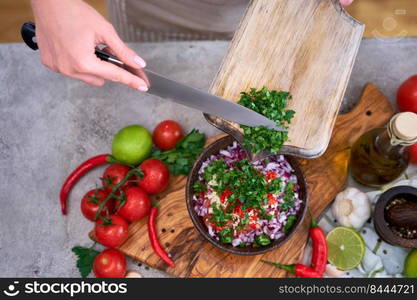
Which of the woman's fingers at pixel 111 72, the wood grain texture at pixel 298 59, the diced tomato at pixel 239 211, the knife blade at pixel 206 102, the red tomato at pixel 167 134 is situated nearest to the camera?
the woman's fingers at pixel 111 72

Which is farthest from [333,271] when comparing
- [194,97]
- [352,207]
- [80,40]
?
[80,40]

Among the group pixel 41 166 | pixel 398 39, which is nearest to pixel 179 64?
pixel 41 166

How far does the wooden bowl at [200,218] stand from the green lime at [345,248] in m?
0.19

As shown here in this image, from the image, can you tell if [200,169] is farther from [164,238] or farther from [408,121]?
[408,121]

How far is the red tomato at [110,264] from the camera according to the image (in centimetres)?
170

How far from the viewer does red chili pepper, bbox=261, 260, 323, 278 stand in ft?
5.45

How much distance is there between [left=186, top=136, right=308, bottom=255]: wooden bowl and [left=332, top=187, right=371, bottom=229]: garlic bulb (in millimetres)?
172

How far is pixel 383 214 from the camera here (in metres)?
1.63

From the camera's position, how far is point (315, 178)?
176 cm

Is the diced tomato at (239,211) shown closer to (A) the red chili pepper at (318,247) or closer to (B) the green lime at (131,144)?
(A) the red chili pepper at (318,247)

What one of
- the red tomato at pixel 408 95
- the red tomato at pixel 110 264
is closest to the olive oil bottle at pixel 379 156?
the red tomato at pixel 408 95

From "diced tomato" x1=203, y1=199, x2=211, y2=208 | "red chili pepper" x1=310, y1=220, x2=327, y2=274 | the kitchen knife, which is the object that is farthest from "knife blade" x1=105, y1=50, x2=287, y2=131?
"red chili pepper" x1=310, y1=220, x2=327, y2=274

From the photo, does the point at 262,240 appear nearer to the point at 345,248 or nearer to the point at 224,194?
the point at 224,194

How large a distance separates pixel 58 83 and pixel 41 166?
1.12 feet
